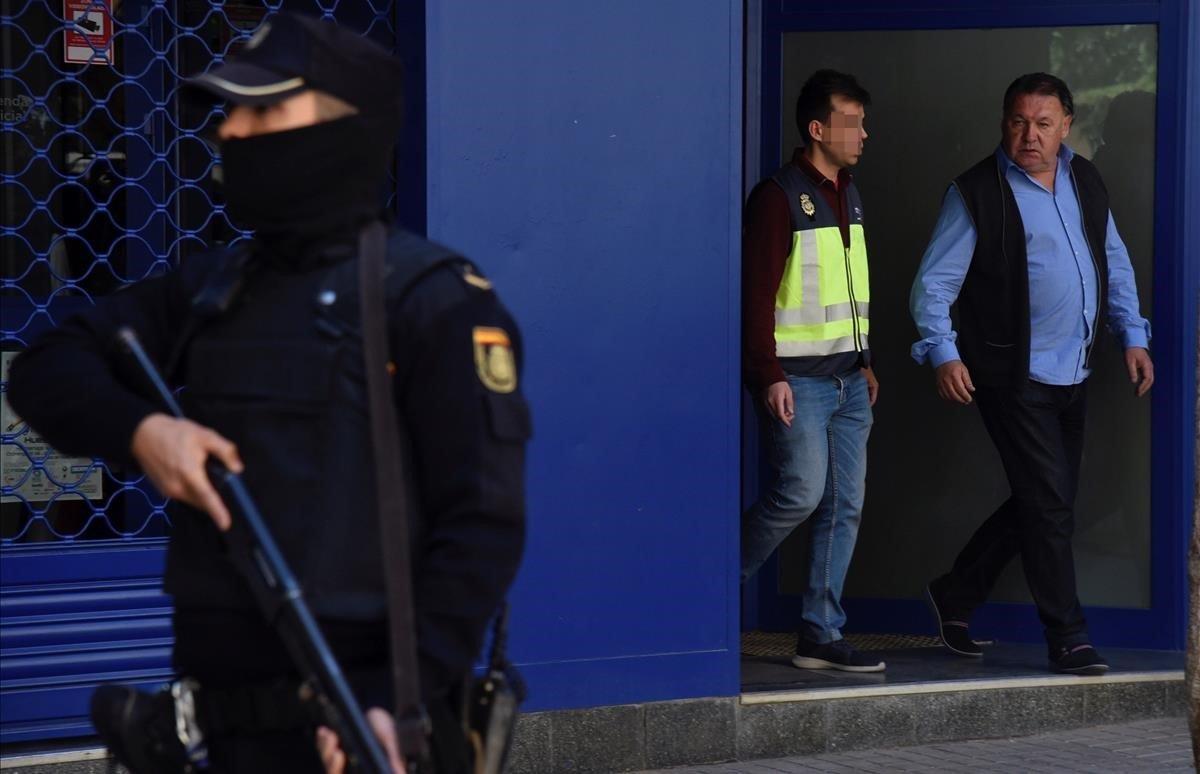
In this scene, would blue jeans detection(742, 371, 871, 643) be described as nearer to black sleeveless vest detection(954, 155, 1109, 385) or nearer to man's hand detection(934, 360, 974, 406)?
man's hand detection(934, 360, 974, 406)

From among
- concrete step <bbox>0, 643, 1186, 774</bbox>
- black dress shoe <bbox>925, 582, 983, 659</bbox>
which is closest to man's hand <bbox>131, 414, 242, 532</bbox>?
concrete step <bbox>0, 643, 1186, 774</bbox>

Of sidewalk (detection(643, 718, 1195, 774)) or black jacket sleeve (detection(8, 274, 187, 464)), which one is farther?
sidewalk (detection(643, 718, 1195, 774))

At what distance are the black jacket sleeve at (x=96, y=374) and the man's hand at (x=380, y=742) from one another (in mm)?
501

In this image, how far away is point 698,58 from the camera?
5.66 m

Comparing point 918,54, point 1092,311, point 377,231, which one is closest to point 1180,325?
point 1092,311

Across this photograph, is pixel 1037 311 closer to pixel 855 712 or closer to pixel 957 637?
pixel 957 637

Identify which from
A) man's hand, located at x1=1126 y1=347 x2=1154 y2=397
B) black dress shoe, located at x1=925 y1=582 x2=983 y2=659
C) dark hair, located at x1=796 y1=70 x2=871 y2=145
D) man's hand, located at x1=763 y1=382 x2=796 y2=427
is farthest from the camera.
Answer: black dress shoe, located at x1=925 y1=582 x2=983 y2=659

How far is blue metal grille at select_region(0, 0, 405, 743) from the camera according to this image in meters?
4.89

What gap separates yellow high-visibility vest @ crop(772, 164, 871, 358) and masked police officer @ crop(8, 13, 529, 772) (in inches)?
147

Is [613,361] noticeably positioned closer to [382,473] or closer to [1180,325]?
[1180,325]

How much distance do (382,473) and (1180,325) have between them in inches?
196

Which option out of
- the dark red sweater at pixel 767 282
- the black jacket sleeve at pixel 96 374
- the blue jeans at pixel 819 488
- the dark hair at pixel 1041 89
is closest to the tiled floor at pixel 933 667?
the blue jeans at pixel 819 488

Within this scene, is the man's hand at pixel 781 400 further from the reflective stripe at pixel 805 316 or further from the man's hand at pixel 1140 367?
the man's hand at pixel 1140 367

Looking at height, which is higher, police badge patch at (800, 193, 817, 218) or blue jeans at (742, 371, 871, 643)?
police badge patch at (800, 193, 817, 218)
